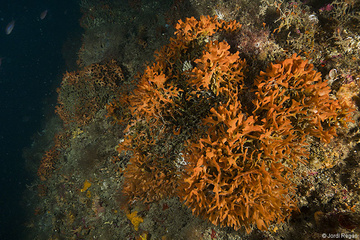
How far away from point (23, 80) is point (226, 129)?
135 ft

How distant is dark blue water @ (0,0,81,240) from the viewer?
644 inches

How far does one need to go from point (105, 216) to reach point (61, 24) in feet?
88.2

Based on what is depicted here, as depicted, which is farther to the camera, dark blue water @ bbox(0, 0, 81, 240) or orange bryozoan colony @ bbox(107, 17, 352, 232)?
dark blue water @ bbox(0, 0, 81, 240)

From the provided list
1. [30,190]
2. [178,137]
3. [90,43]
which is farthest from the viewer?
[30,190]

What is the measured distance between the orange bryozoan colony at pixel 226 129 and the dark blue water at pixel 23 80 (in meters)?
14.7

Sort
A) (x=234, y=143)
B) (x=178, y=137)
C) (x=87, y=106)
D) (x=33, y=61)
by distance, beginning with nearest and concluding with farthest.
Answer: (x=234, y=143), (x=178, y=137), (x=87, y=106), (x=33, y=61)

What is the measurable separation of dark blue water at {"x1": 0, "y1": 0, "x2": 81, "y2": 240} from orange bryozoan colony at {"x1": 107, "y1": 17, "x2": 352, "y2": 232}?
1468cm

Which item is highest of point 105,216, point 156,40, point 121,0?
point 121,0

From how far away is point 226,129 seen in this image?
2.89 m

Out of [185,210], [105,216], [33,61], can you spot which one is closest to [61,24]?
[33,61]

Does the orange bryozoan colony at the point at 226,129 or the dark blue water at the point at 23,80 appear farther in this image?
the dark blue water at the point at 23,80

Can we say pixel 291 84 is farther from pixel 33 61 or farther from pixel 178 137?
pixel 33 61

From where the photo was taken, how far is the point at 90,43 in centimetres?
1050

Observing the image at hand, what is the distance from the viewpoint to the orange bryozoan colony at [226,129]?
2.53 meters
